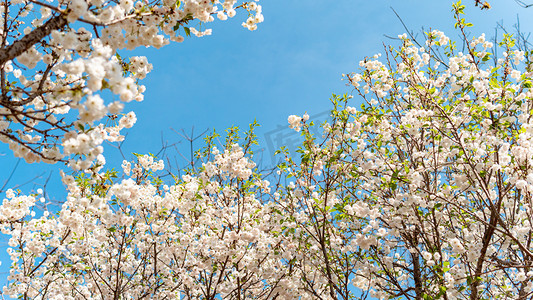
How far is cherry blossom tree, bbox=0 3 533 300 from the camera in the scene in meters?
4.79

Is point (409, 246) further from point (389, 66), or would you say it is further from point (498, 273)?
point (389, 66)

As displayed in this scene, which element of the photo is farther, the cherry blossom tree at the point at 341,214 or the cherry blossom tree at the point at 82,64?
the cherry blossom tree at the point at 341,214

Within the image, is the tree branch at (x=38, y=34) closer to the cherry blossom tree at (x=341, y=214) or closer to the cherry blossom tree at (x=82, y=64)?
the cherry blossom tree at (x=82, y=64)

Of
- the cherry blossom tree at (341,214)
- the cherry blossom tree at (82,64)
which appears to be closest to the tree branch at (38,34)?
the cherry blossom tree at (82,64)

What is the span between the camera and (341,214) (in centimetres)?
504

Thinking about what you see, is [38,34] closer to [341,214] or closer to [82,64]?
[82,64]

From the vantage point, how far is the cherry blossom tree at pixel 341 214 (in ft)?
15.7

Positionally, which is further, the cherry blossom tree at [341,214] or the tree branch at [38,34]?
the cherry blossom tree at [341,214]

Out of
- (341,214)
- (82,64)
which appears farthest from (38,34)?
(341,214)

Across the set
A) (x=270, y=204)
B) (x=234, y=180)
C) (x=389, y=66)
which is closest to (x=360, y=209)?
(x=270, y=204)

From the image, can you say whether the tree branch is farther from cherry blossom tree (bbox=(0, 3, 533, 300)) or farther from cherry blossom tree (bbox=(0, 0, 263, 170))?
cherry blossom tree (bbox=(0, 3, 533, 300))

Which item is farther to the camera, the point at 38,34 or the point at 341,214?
the point at 341,214

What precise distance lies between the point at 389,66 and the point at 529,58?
2180 mm

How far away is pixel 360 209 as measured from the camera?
520 centimetres
